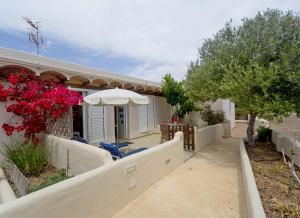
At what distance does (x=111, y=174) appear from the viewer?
15.4ft

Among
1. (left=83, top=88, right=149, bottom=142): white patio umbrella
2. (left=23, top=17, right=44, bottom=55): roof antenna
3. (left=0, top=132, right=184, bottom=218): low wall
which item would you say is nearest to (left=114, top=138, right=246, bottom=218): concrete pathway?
(left=0, top=132, right=184, bottom=218): low wall

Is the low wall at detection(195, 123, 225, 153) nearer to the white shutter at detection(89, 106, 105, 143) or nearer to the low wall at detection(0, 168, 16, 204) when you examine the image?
the white shutter at detection(89, 106, 105, 143)

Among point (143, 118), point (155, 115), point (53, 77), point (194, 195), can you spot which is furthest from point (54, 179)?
point (155, 115)

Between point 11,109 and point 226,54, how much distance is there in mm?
8304

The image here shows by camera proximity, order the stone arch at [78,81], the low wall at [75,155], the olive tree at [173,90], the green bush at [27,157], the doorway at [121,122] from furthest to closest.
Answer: the olive tree at [173,90] < the doorway at [121,122] < the stone arch at [78,81] < the green bush at [27,157] < the low wall at [75,155]

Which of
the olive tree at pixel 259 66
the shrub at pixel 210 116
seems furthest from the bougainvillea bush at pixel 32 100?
the shrub at pixel 210 116

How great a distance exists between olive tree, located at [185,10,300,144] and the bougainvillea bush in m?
5.57

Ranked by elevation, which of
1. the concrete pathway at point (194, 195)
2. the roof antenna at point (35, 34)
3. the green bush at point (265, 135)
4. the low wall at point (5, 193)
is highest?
the roof antenna at point (35, 34)

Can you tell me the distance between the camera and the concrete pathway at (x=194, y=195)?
191 inches

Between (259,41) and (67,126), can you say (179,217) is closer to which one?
(67,126)

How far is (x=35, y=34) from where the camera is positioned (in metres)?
14.4

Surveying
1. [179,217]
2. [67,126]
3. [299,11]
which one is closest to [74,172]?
[67,126]

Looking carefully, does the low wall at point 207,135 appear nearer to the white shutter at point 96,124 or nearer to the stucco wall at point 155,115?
the stucco wall at point 155,115

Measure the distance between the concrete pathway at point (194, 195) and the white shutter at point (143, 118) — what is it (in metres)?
6.74
